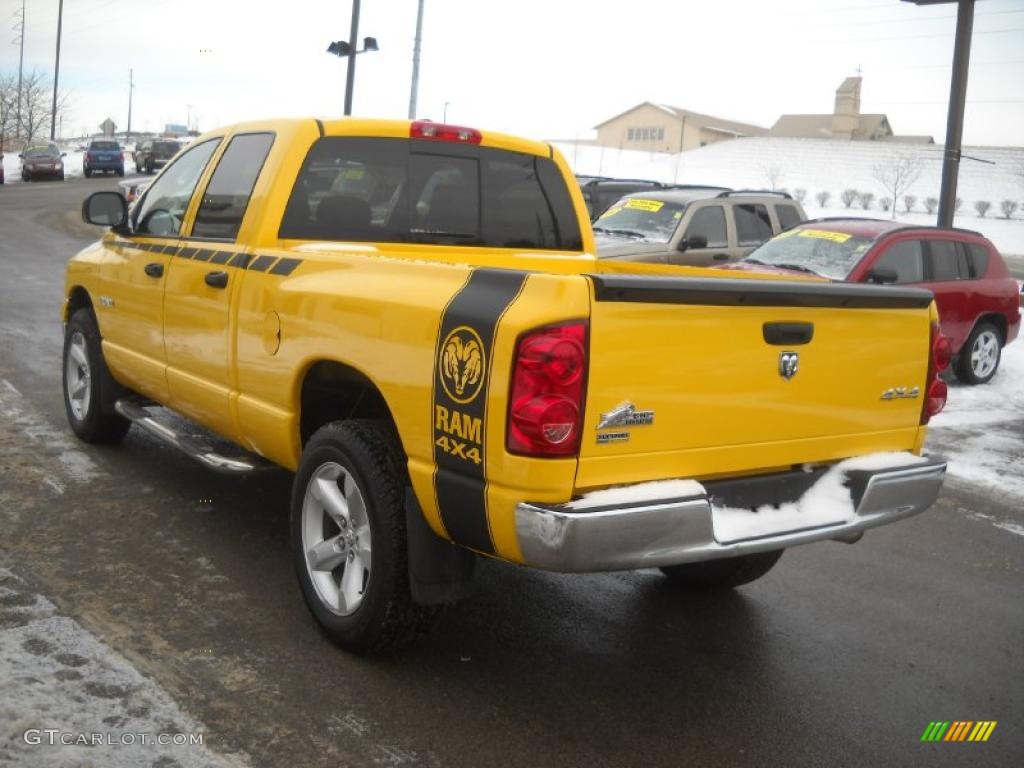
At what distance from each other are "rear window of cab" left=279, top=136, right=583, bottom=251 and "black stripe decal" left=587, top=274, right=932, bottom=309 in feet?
6.14

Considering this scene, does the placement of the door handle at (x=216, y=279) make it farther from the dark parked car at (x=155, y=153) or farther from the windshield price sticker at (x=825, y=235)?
the dark parked car at (x=155, y=153)

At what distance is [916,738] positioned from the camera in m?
3.62

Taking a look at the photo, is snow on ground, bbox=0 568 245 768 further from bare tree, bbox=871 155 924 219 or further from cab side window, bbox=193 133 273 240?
bare tree, bbox=871 155 924 219

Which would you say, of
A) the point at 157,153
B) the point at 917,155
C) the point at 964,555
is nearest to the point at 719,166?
the point at 917,155

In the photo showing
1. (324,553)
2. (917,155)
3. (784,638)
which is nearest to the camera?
(324,553)

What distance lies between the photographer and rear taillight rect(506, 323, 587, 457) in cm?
313

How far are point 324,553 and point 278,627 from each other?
1.25 feet

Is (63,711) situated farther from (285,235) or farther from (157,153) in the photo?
(157,153)

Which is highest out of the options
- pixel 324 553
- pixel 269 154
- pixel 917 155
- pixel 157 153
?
pixel 917 155

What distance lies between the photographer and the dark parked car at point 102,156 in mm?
49781

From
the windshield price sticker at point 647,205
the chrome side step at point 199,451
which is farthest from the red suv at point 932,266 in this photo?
the chrome side step at point 199,451

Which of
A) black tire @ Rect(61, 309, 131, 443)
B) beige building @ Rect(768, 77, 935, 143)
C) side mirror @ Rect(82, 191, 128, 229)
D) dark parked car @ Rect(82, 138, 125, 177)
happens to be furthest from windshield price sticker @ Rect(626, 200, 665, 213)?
beige building @ Rect(768, 77, 935, 143)

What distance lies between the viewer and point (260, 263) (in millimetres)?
4535

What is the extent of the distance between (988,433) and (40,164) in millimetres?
44387
